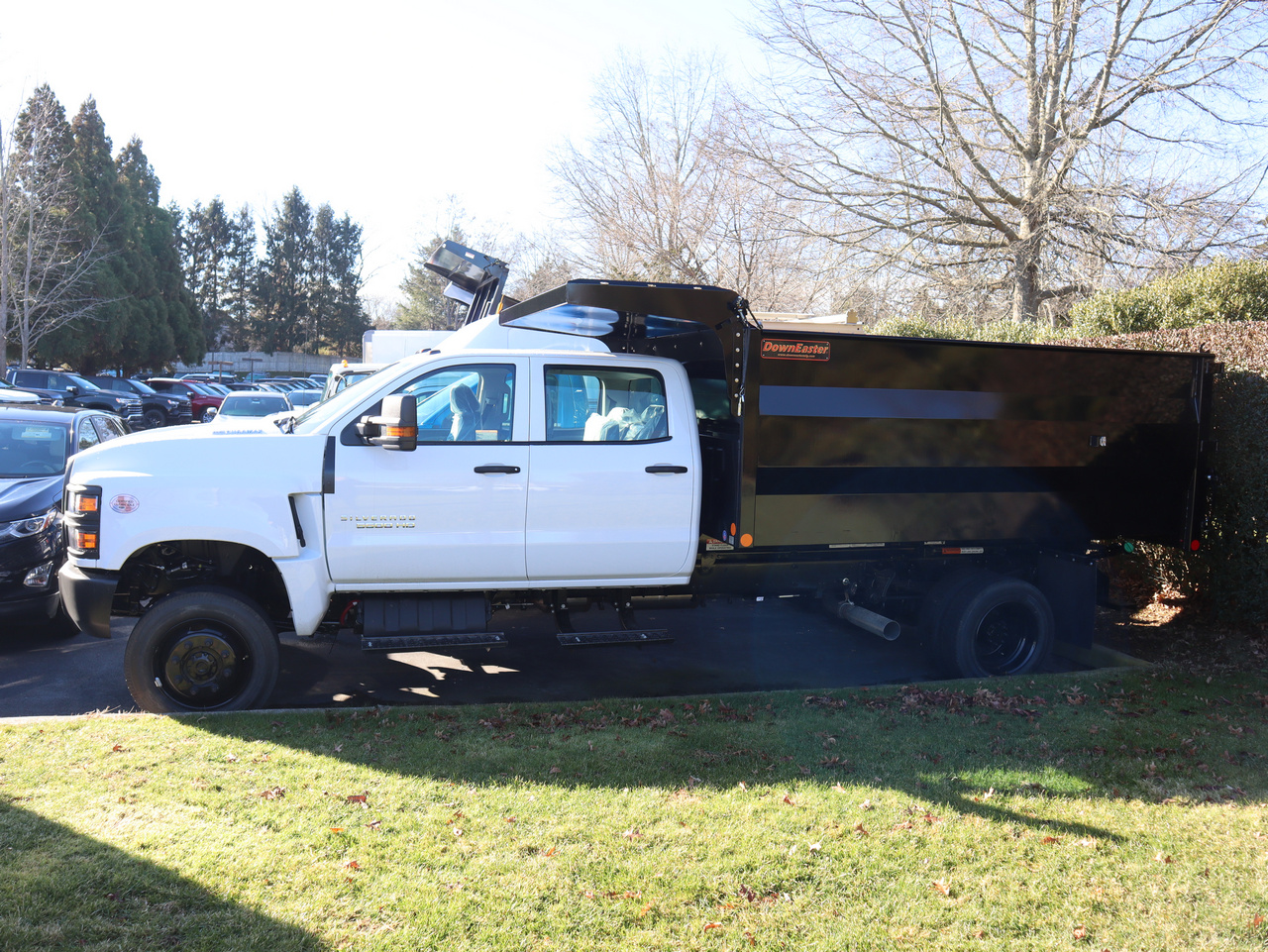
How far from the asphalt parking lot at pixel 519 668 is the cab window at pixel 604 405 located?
142 cm

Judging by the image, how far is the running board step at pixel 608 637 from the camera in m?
5.96

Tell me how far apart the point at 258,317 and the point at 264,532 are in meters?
78.9

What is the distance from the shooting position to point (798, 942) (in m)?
3.37

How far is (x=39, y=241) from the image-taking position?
102 ft

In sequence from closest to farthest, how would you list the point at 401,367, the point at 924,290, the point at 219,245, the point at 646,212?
the point at 401,367, the point at 924,290, the point at 646,212, the point at 219,245

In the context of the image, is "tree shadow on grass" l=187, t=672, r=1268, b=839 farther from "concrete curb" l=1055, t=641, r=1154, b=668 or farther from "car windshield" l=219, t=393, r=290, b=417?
"car windshield" l=219, t=393, r=290, b=417

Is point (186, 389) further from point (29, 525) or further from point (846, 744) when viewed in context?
point (846, 744)

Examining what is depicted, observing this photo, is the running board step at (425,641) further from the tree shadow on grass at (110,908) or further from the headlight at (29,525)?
the headlight at (29,525)

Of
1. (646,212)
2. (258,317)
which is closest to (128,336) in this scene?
(646,212)

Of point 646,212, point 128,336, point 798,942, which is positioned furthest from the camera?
point 128,336

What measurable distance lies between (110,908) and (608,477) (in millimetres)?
3415

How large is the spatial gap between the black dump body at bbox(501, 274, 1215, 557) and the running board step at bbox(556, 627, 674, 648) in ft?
2.62

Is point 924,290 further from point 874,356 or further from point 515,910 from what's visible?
point 515,910

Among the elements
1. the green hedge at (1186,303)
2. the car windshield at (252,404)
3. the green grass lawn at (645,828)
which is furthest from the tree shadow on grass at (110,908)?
the car windshield at (252,404)
